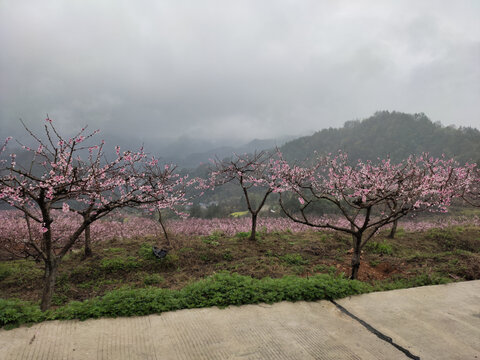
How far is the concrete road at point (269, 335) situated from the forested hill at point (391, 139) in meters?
75.0

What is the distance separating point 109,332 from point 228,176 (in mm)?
9251

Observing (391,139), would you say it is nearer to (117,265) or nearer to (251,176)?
(251,176)

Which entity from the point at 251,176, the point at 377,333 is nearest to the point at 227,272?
the point at 377,333

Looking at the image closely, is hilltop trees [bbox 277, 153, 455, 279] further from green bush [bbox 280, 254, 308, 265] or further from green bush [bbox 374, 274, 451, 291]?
green bush [bbox 280, 254, 308, 265]

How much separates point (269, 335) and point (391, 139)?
105 meters

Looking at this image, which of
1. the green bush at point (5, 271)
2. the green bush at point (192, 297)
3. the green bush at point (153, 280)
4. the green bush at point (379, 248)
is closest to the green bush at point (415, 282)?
the green bush at point (192, 297)

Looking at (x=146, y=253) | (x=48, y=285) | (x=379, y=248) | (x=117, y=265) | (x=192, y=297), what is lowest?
(x=379, y=248)

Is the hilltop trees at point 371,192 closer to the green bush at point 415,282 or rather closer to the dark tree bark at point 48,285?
the green bush at point 415,282

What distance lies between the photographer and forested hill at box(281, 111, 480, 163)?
7894cm

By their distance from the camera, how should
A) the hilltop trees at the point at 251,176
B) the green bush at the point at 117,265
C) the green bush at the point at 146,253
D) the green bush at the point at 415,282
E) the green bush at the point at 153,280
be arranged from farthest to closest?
the hilltop trees at the point at 251,176, the green bush at the point at 146,253, the green bush at the point at 117,265, the green bush at the point at 153,280, the green bush at the point at 415,282

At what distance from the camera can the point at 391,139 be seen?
94375 mm

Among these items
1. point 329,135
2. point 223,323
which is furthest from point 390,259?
point 329,135

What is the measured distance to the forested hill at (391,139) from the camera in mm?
78938

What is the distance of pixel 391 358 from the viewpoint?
349cm
